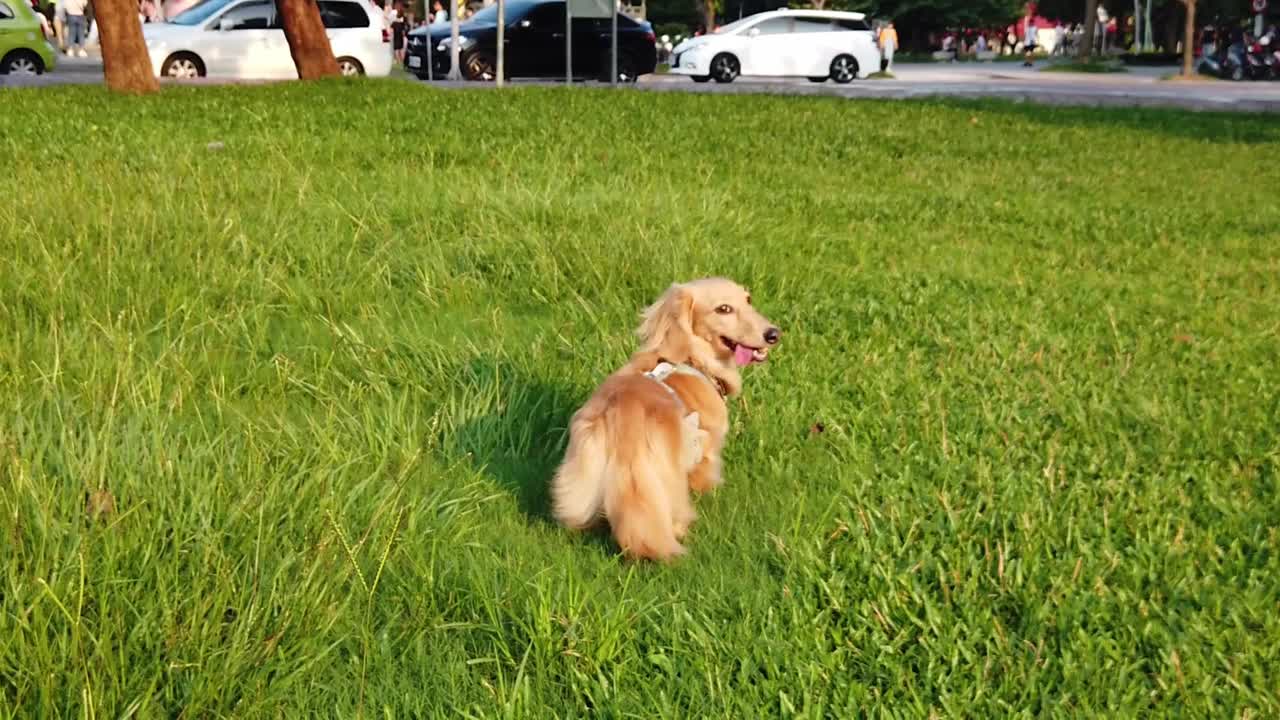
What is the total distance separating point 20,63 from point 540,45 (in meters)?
10.9

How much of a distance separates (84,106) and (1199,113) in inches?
651

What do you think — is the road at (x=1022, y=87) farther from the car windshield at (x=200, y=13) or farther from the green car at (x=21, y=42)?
the car windshield at (x=200, y=13)

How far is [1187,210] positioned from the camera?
34.6 feet

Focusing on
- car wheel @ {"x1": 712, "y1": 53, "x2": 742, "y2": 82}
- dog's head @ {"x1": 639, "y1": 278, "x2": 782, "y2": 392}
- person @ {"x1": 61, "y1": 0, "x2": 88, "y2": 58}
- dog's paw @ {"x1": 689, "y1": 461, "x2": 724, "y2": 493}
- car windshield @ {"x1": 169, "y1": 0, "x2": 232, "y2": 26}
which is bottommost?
dog's paw @ {"x1": 689, "y1": 461, "x2": 724, "y2": 493}

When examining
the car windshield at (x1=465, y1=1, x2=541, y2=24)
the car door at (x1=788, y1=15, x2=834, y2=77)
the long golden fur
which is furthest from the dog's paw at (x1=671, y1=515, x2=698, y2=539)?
the car door at (x1=788, y1=15, x2=834, y2=77)

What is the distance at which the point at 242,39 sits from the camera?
2572cm

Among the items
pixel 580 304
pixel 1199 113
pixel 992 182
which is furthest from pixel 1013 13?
pixel 580 304

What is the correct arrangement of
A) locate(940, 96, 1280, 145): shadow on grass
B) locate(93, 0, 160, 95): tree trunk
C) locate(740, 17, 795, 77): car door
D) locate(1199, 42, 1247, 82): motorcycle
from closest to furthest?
1. locate(93, 0, 160, 95): tree trunk
2. locate(940, 96, 1280, 145): shadow on grass
3. locate(740, 17, 795, 77): car door
4. locate(1199, 42, 1247, 82): motorcycle

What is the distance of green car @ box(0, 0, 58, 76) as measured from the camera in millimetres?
26312

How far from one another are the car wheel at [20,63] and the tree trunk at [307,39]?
379 inches

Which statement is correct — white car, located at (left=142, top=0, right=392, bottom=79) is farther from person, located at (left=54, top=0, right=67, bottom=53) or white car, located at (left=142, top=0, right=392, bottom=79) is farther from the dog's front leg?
the dog's front leg

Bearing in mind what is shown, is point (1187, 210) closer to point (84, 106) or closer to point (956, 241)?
point (956, 241)

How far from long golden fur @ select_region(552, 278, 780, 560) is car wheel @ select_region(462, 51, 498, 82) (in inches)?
992

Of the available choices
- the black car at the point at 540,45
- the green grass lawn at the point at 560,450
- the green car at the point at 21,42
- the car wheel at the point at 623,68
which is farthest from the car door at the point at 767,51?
the green grass lawn at the point at 560,450
